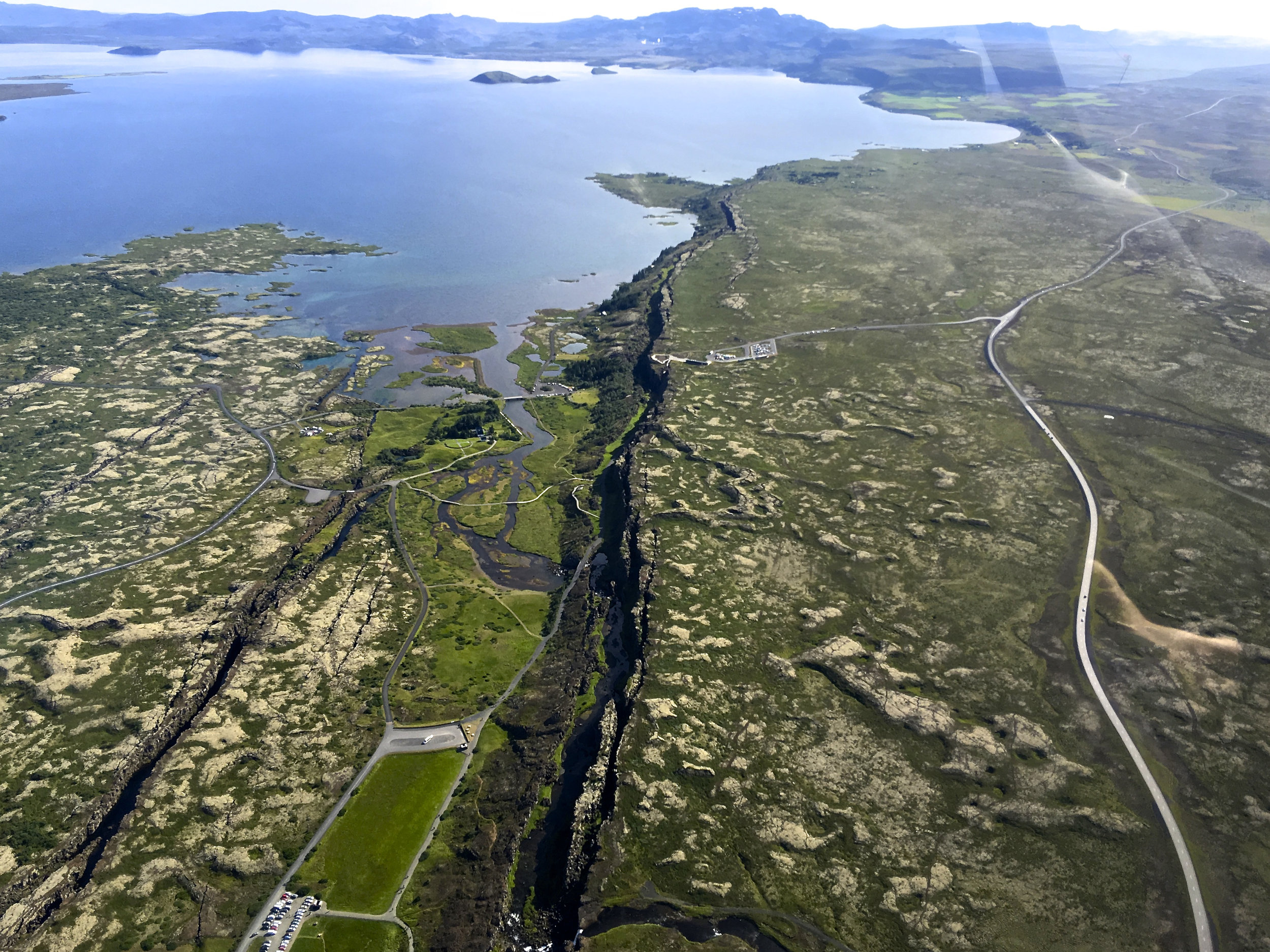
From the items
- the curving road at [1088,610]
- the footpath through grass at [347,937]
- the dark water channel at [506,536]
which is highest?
the curving road at [1088,610]

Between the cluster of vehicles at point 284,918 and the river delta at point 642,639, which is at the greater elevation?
the river delta at point 642,639

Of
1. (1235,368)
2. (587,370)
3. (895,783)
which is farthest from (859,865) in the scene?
(1235,368)

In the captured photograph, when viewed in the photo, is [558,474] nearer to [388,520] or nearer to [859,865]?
[388,520]

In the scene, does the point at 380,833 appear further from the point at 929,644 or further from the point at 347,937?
the point at 929,644

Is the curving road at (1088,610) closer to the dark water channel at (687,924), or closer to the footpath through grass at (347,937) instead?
the dark water channel at (687,924)

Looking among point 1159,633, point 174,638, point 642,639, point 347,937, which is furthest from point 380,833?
point 1159,633

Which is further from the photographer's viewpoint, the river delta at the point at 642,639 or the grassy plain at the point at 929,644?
the river delta at the point at 642,639

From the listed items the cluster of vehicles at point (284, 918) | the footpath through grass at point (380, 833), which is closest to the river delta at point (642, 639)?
the footpath through grass at point (380, 833)
